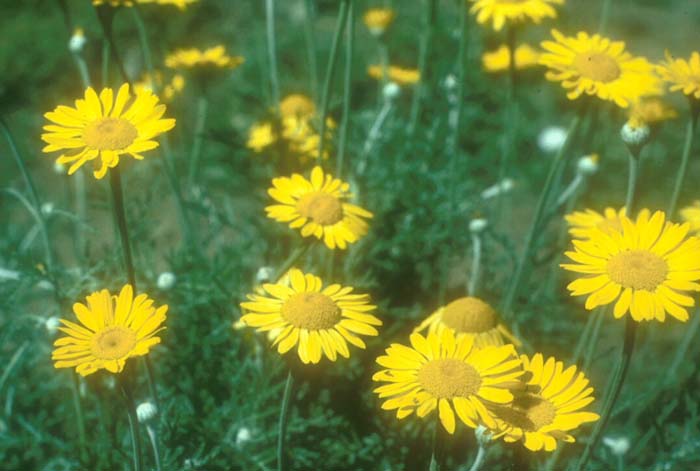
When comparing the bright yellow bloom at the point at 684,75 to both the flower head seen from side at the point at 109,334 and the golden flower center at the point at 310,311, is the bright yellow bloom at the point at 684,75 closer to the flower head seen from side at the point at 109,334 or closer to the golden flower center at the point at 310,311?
the golden flower center at the point at 310,311

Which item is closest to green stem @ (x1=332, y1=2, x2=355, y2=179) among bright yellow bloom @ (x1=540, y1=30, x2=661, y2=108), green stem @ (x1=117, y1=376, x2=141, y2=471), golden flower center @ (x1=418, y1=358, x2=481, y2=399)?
bright yellow bloom @ (x1=540, y1=30, x2=661, y2=108)

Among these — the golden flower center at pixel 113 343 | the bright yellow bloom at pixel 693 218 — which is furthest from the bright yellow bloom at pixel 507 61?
the golden flower center at pixel 113 343

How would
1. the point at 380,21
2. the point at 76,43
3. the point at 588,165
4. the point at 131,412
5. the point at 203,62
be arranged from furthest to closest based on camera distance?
1. the point at 380,21
2. the point at 203,62
3. the point at 588,165
4. the point at 76,43
5. the point at 131,412

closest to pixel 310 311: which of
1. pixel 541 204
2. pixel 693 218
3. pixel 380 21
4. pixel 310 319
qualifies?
pixel 310 319

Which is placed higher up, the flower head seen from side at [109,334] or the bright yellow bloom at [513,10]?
the bright yellow bloom at [513,10]

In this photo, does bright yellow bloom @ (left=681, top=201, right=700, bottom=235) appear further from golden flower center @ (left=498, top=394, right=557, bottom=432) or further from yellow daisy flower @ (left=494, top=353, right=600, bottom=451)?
golden flower center @ (left=498, top=394, right=557, bottom=432)

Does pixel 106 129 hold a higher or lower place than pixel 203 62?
higher

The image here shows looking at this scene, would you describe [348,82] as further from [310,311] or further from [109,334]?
[109,334]

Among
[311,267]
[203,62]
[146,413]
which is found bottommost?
[311,267]
